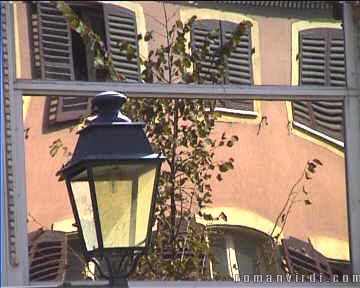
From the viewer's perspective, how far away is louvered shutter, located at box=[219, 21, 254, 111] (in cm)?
580

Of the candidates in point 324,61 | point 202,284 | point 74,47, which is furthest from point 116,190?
point 324,61

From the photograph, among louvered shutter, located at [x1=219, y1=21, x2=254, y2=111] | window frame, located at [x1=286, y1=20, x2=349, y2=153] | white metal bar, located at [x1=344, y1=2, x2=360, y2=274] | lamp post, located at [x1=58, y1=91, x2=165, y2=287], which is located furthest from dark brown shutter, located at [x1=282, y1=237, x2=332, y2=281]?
lamp post, located at [x1=58, y1=91, x2=165, y2=287]

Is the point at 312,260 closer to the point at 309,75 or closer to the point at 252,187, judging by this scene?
the point at 252,187

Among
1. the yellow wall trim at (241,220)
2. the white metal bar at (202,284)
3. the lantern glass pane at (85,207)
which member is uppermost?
the lantern glass pane at (85,207)

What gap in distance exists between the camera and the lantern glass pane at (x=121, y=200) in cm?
371

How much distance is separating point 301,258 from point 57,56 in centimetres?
163

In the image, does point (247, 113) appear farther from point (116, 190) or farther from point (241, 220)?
point (116, 190)

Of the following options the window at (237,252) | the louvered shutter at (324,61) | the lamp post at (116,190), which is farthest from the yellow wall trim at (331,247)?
the lamp post at (116,190)

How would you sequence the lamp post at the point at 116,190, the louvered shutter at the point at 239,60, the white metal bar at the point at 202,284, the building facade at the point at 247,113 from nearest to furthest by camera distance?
the lamp post at the point at 116,190
the white metal bar at the point at 202,284
the building facade at the point at 247,113
the louvered shutter at the point at 239,60

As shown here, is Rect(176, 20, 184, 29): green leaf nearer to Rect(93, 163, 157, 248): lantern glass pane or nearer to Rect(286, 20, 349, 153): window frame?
Rect(286, 20, 349, 153): window frame

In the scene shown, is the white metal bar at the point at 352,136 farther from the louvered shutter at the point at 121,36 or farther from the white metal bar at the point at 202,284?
the louvered shutter at the point at 121,36

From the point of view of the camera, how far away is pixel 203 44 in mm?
5805

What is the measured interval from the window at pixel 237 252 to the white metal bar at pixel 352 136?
1.65 ft

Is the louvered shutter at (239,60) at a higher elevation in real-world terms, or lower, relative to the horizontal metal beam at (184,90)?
higher
